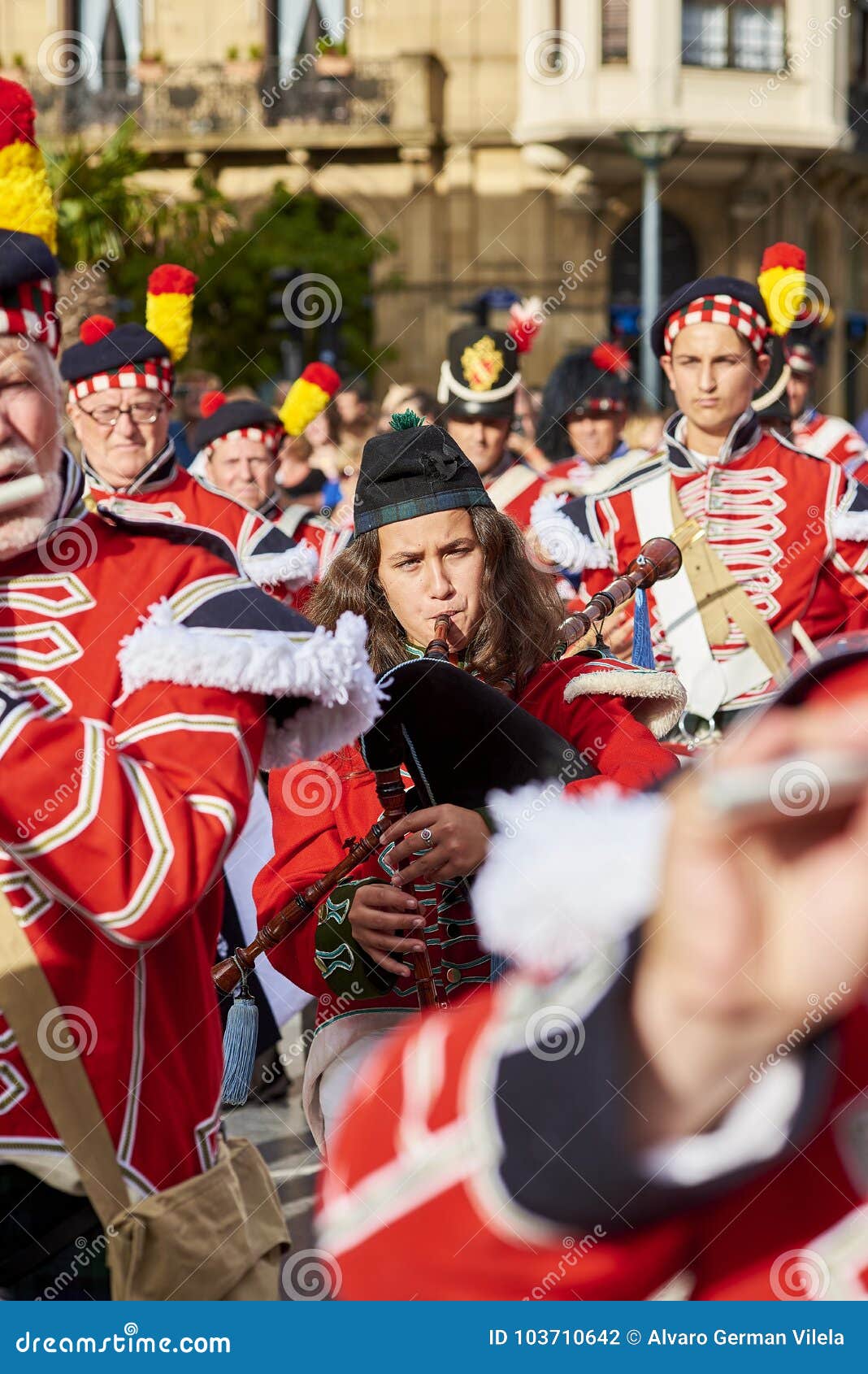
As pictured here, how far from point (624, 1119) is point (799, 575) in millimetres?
4694

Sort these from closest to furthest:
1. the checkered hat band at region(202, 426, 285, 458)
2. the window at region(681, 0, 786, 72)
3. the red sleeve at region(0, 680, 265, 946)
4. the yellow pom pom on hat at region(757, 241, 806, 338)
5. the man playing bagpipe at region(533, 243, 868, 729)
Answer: the red sleeve at region(0, 680, 265, 946) → the man playing bagpipe at region(533, 243, 868, 729) → the yellow pom pom on hat at region(757, 241, 806, 338) → the checkered hat band at region(202, 426, 285, 458) → the window at region(681, 0, 786, 72)

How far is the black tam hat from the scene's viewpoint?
3145mm

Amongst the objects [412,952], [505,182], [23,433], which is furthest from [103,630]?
[505,182]

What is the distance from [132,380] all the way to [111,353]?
11 cm

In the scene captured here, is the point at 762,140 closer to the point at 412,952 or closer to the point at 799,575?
the point at 799,575

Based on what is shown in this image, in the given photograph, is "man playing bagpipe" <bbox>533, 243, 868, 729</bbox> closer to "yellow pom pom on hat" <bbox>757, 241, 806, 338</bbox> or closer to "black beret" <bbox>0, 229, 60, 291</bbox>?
"yellow pom pom on hat" <bbox>757, 241, 806, 338</bbox>

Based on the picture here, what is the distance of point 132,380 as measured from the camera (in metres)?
6.49

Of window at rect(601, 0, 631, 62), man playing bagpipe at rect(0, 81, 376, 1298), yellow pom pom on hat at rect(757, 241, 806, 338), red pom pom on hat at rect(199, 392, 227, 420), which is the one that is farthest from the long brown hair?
window at rect(601, 0, 631, 62)

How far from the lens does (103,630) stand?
210cm

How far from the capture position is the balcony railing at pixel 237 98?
30156 mm

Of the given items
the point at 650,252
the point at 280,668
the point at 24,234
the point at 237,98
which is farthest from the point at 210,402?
the point at 237,98

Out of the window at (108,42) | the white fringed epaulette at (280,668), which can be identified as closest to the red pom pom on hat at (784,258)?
the white fringed epaulette at (280,668)

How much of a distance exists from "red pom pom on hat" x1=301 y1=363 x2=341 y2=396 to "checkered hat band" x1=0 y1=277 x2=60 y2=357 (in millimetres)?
7288

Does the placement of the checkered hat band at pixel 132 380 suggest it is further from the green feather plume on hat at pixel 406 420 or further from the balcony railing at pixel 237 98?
the balcony railing at pixel 237 98
